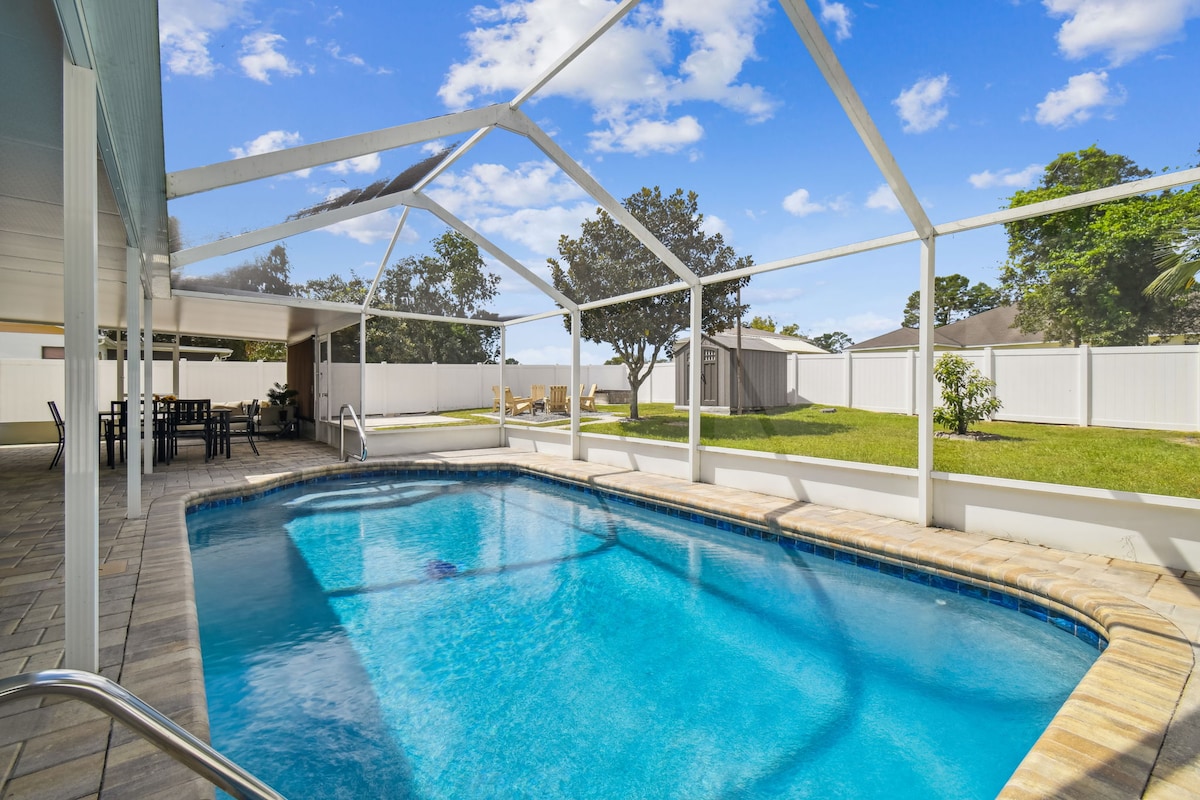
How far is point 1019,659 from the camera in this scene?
11.1 ft

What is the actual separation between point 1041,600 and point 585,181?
→ 537cm

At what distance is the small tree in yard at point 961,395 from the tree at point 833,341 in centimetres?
173

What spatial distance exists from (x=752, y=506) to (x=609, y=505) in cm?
204

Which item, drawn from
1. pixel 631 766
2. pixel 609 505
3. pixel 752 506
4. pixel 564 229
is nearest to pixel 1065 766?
pixel 631 766

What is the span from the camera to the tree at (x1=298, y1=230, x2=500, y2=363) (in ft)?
34.4

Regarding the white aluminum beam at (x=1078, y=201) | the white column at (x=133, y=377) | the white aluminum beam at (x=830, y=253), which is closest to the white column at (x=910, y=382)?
the white aluminum beam at (x=830, y=253)

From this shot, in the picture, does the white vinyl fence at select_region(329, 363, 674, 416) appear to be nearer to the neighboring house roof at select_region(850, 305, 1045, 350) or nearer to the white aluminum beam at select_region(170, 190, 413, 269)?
the white aluminum beam at select_region(170, 190, 413, 269)

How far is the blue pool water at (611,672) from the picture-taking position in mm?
2559

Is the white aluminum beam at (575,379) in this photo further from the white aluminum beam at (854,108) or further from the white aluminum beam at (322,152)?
the white aluminum beam at (854,108)

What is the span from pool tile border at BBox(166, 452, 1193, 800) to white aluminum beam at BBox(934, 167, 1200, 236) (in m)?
2.66

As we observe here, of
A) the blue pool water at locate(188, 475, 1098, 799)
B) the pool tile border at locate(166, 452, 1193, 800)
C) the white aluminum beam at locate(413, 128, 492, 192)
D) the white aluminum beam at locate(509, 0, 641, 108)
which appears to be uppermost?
the white aluminum beam at locate(509, 0, 641, 108)

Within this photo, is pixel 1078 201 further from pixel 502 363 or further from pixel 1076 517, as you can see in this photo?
pixel 502 363

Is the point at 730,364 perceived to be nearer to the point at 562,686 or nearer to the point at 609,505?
the point at 609,505

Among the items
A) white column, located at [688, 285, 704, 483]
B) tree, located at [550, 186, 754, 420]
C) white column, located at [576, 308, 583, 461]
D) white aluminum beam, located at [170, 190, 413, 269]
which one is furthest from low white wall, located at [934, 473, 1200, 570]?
white aluminum beam, located at [170, 190, 413, 269]
